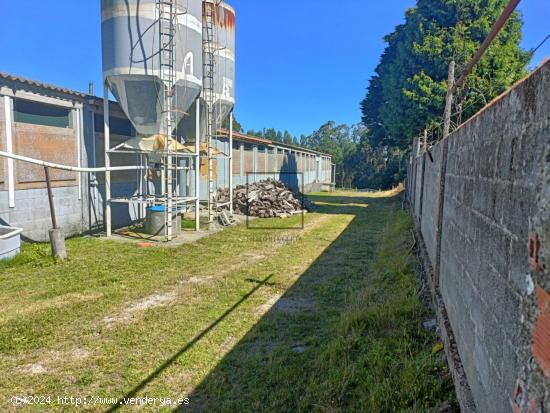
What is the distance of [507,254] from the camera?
189cm

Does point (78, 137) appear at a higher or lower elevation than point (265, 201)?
higher

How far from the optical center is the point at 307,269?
7875 millimetres

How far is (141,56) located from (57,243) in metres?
4.96

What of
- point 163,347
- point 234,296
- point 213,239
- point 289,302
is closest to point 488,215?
point 163,347

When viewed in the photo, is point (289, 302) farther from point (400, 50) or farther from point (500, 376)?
point (400, 50)

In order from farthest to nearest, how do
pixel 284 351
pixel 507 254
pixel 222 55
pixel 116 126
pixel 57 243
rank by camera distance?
pixel 222 55 < pixel 116 126 < pixel 57 243 < pixel 284 351 < pixel 507 254

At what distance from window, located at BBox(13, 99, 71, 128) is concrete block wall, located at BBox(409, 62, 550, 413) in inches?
366

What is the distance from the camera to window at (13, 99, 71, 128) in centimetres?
871

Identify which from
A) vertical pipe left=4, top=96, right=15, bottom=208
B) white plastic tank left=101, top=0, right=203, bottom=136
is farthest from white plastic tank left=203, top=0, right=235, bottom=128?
vertical pipe left=4, top=96, right=15, bottom=208

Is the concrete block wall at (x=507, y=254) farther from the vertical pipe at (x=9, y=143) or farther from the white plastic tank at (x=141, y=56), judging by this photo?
the vertical pipe at (x=9, y=143)

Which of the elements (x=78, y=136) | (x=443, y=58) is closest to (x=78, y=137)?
(x=78, y=136)

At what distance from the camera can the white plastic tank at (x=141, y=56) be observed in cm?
951

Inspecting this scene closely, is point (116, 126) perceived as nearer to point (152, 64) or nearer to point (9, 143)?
point (152, 64)

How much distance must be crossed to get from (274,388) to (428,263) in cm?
342
